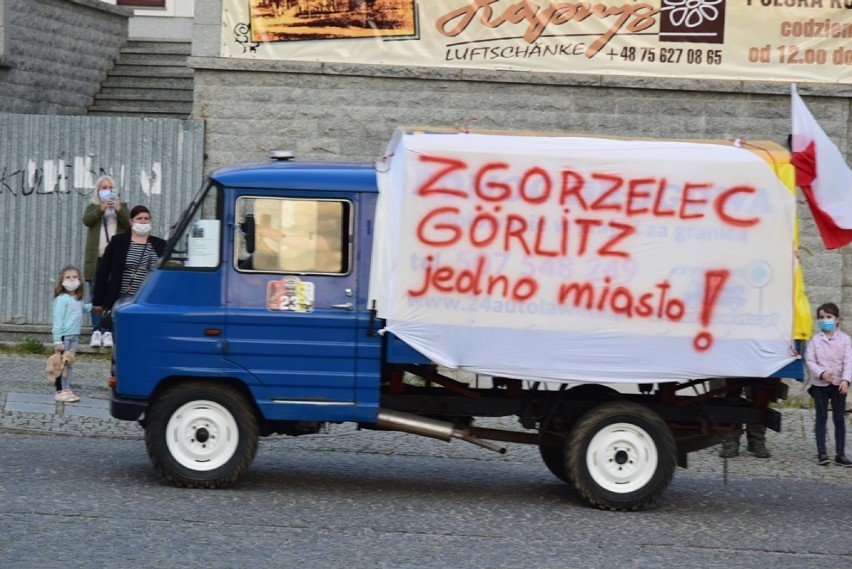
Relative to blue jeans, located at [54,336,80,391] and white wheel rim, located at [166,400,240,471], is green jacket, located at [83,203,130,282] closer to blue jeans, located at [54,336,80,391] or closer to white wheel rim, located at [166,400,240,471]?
blue jeans, located at [54,336,80,391]

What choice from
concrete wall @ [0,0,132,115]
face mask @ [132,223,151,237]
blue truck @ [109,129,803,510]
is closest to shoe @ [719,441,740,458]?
blue truck @ [109,129,803,510]

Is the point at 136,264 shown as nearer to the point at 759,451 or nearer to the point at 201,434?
the point at 201,434

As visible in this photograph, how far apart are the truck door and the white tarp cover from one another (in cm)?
29

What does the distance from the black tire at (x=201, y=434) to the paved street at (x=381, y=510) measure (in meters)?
0.15

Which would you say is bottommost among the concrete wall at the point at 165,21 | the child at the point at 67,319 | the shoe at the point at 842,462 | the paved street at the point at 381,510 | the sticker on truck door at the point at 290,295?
the paved street at the point at 381,510

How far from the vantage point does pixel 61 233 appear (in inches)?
609

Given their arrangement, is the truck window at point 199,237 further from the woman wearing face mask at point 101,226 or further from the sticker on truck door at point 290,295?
the woman wearing face mask at point 101,226

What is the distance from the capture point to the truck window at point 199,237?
29.8 ft

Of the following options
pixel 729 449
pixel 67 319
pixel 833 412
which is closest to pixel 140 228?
pixel 67 319

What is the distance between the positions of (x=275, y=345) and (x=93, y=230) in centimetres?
680

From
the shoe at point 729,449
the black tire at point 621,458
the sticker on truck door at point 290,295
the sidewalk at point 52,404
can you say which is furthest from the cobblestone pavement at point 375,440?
the sticker on truck door at point 290,295

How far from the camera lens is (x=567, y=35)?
48.4 ft

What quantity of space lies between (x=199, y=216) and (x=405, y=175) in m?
1.43

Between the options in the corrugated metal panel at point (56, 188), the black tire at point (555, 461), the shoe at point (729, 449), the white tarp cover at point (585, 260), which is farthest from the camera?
the corrugated metal panel at point (56, 188)
